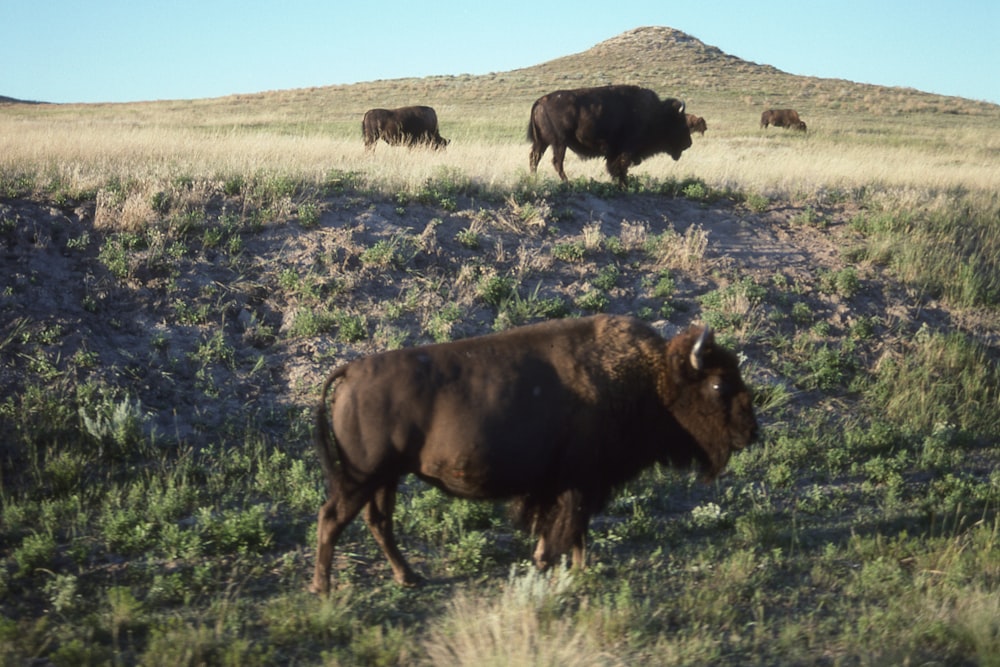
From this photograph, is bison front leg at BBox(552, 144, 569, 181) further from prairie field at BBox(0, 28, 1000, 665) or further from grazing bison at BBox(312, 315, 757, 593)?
grazing bison at BBox(312, 315, 757, 593)

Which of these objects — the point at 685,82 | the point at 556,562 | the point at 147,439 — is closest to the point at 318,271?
the point at 147,439

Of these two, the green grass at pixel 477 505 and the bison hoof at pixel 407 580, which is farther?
the bison hoof at pixel 407 580

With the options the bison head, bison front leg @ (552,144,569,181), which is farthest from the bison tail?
bison front leg @ (552,144,569,181)

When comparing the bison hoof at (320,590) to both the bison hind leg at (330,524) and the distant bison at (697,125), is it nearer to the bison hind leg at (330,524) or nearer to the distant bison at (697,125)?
the bison hind leg at (330,524)

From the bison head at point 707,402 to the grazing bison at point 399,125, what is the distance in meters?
18.2

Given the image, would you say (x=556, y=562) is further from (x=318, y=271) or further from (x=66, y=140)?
(x=66, y=140)

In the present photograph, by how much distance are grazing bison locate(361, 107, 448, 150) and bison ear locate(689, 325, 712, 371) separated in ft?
60.1

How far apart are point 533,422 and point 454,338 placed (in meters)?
4.20

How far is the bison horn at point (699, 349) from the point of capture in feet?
19.0

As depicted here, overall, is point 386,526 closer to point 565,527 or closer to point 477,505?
point 565,527

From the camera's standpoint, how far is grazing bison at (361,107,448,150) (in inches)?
926

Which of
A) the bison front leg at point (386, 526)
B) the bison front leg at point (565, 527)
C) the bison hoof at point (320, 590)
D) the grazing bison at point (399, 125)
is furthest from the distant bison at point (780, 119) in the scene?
the bison hoof at point (320, 590)

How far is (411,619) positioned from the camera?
5250 millimetres

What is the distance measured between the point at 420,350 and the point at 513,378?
1.98 ft
